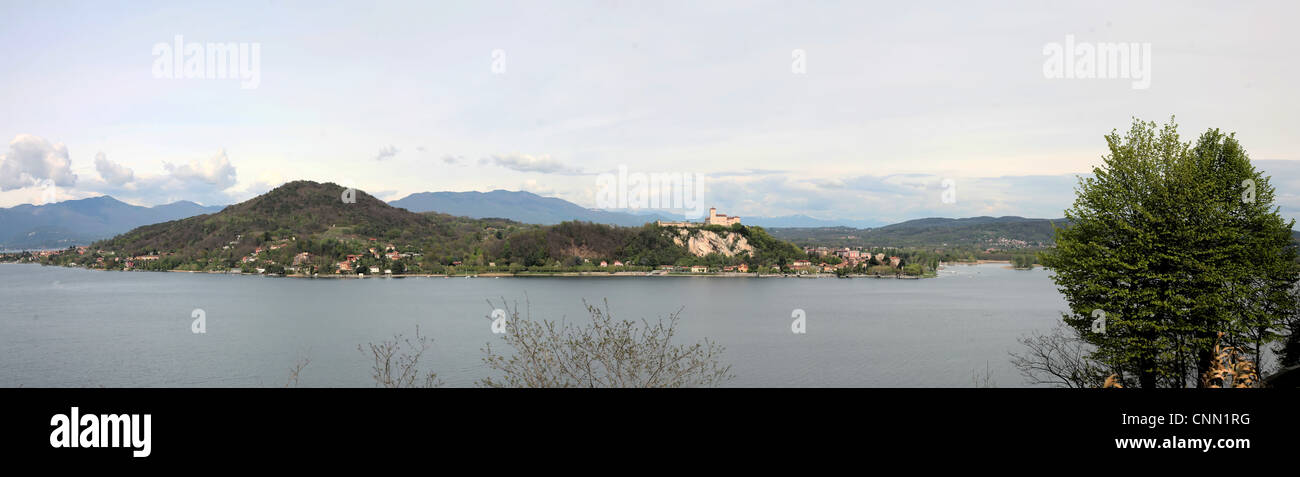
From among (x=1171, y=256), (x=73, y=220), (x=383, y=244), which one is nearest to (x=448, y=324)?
(x=1171, y=256)

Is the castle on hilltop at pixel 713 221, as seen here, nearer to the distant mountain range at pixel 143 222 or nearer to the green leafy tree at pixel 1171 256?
the distant mountain range at pixel 143 222

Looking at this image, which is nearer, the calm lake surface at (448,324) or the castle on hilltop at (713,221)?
the calm lake surface at (448,324)

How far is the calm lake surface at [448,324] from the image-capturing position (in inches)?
897

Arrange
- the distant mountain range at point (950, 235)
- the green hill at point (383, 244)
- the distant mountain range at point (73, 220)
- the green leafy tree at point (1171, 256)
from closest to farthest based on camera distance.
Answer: the green leafy tree at point (1171, 256)
the green hill at point (383, 244)
the distant mountain range at point (950, 235)
the distant mountain range at point (73, 220)

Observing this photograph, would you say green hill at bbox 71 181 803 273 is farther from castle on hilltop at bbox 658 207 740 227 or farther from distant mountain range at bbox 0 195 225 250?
distant mountain range at bbox 0 195 225 250

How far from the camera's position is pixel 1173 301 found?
9695 millimetres

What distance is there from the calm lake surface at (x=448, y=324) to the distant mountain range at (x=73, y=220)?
285 feet

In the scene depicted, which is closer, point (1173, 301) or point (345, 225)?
point (1173, 301)

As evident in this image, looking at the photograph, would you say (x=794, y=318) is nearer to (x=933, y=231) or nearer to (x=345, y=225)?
(x=345, y=225)

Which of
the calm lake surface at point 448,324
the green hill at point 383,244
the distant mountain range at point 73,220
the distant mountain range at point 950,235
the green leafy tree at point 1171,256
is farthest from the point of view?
the distant mountain range at point 73,220

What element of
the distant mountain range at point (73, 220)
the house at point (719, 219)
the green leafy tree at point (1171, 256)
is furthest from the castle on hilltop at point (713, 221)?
the distant mountain range at point (73, 220)
